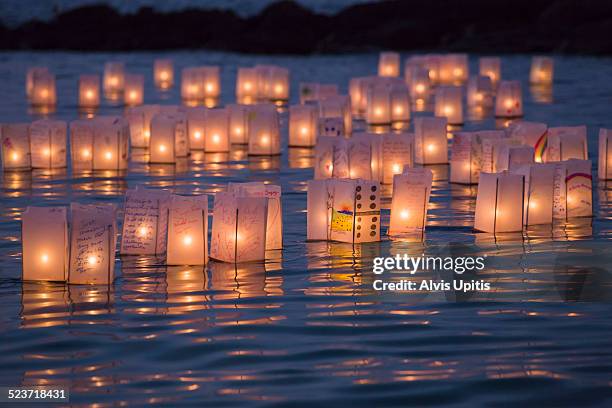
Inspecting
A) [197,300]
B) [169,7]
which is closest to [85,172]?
[197,300]

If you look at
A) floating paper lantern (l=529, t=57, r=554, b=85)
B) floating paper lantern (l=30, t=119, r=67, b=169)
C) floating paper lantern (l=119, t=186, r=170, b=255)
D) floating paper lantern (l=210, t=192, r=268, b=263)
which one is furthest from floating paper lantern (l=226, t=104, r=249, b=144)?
floating paper lantern (l=529, t=57, r=554, b=85)

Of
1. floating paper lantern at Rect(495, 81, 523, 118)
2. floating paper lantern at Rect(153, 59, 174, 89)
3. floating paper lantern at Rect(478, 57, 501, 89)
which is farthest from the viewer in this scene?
floating paper lantern at Rect(153, 59, 174, 89)

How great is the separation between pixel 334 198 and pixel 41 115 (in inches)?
402

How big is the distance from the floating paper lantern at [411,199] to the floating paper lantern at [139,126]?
6087 mm

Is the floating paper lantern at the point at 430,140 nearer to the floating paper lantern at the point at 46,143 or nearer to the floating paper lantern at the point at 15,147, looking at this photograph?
the floating paper lantern at the point at 46,143

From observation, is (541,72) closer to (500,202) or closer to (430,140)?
(430,140)

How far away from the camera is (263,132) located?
14039mm

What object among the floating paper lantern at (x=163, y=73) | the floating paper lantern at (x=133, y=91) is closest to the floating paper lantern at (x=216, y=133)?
the floating paper lantern at (x=133, y=91)

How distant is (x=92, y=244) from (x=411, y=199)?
261 centimetres

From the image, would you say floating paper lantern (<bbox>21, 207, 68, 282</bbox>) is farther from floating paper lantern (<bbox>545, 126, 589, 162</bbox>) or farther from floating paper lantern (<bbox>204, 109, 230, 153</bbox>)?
floating paper lantern (<bbox>204, 109, 230, 153</bbox>)

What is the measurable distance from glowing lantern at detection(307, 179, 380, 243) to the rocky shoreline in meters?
21.0

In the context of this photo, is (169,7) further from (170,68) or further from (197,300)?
(197,300)

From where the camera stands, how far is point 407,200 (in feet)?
29.8

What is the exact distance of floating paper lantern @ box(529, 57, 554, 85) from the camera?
73.8ft
